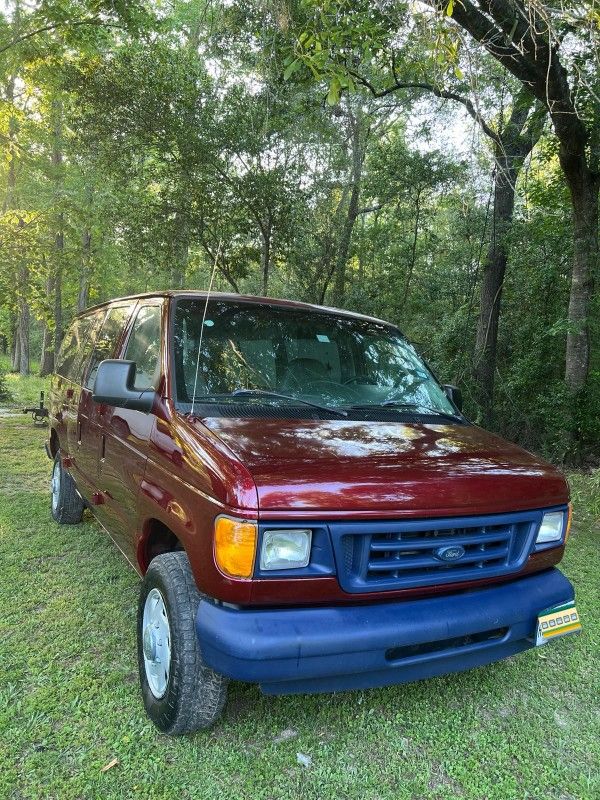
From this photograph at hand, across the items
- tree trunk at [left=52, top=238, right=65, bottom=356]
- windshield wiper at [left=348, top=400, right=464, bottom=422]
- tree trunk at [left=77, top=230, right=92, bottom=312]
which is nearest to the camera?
windshield wiper at [left=348, top=400, right=464, bottom=422]

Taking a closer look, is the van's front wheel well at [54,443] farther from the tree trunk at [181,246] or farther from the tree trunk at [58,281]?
the tree trunk at [58,281]

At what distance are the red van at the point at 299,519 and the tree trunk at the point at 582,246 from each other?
5.37 meters

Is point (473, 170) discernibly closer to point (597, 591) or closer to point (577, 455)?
point (577, 455)

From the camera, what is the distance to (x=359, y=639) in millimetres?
1941

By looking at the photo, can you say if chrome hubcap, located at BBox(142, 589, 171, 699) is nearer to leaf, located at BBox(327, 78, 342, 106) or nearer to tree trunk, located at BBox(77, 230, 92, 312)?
leaf, located at BBox(327, 78, 342, 106)

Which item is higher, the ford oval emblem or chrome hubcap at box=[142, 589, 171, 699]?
the ford oval emblem

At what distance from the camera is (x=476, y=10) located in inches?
231

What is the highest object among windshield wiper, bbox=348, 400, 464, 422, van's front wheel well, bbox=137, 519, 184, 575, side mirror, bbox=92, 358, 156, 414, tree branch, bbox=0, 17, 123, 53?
tree branch, bbox=0, 17, 123, 53

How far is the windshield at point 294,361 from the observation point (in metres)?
2.79

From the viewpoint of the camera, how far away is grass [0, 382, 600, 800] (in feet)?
6.88

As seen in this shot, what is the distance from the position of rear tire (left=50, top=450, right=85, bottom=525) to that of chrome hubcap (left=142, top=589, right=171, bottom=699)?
2518mm

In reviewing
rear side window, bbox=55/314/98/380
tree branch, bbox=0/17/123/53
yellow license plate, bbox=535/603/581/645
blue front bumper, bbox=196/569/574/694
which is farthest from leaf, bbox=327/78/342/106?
tree branch, bbox=0/17/123/53

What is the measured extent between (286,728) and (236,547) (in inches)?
42.0

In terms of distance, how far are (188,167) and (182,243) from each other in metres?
1.87
